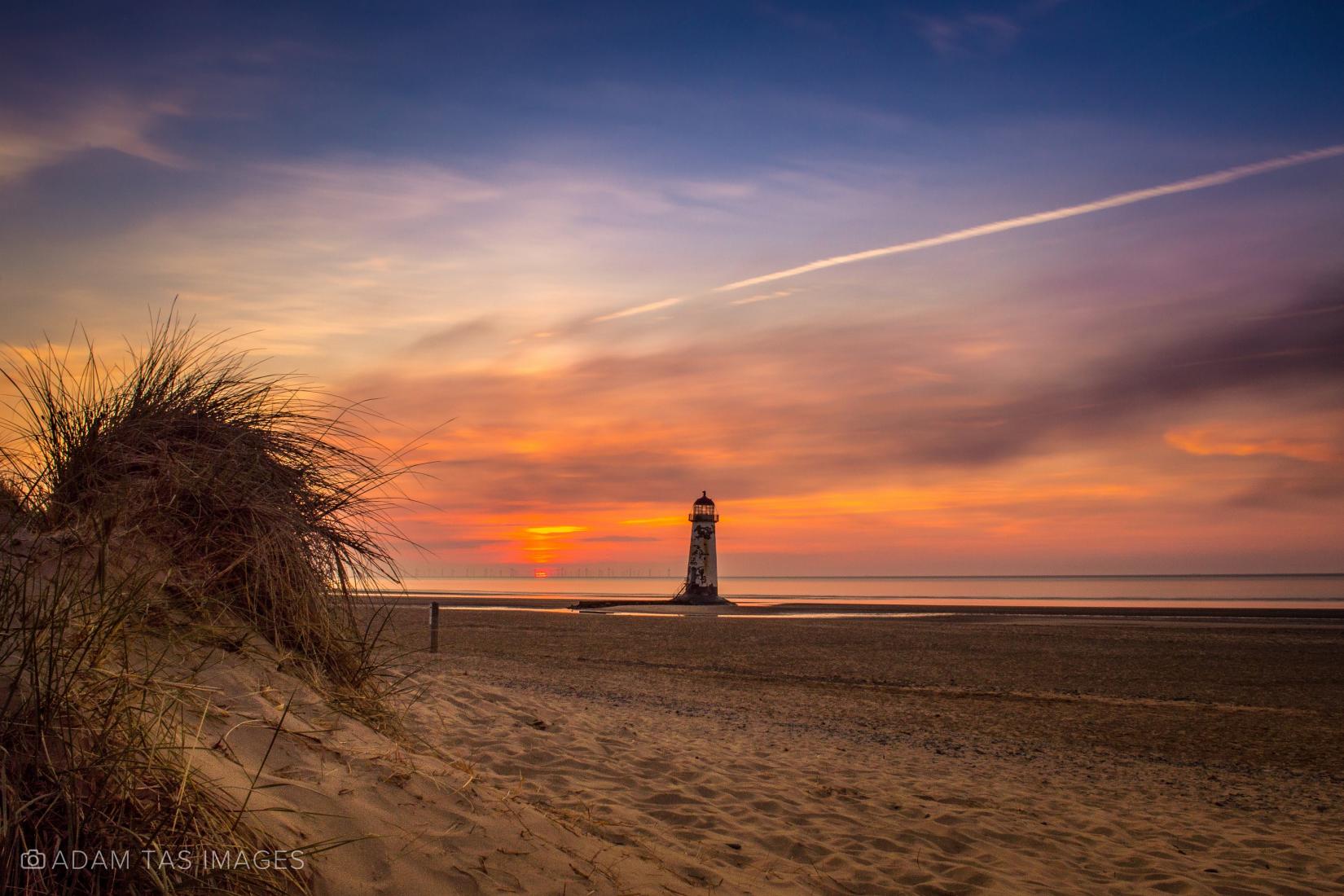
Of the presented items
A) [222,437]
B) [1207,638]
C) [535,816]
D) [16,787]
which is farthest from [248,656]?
[1207,638]

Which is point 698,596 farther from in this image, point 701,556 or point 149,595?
point 149,595

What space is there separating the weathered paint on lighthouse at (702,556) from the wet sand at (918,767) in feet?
92.9

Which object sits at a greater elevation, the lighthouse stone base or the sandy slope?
the sandy slope

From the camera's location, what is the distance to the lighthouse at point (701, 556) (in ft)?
148

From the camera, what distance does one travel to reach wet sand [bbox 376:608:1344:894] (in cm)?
474

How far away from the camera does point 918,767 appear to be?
24.7ft

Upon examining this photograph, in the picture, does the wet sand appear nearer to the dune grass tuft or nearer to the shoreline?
the dune grass tuft

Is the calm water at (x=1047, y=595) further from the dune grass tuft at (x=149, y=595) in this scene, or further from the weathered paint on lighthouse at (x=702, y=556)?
the dune grass tuft at (x=149, y=595)

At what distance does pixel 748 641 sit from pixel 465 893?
63.1 ft

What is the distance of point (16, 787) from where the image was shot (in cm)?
227

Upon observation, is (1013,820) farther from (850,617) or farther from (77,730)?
(850,617)

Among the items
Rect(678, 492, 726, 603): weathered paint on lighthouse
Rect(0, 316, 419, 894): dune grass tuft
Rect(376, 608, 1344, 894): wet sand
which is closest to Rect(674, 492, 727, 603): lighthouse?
Rect(678, 492, 726, 603): weathered paint on lighthouse

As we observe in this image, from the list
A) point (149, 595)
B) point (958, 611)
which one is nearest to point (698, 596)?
point (958, 611)

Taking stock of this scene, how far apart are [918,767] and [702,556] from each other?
3801 centimetres
